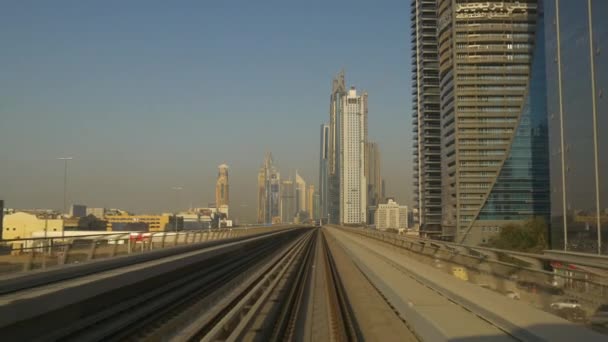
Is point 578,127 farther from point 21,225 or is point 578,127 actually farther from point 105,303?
point 21,225

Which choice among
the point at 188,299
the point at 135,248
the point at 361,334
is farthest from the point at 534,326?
the point at 135,248

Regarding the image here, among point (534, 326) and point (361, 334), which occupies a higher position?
point (534, 326)

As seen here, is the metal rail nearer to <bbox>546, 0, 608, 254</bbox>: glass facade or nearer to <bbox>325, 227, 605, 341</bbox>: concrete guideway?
<bbox>325, 227, 605, 341</bbox>: concrete guideway

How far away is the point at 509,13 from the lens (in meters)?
107

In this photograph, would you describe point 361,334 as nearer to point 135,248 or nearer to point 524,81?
point 135,248

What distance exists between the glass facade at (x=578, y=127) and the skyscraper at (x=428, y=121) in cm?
9609

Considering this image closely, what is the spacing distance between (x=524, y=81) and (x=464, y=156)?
18041 millimetres

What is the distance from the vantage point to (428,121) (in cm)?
13688

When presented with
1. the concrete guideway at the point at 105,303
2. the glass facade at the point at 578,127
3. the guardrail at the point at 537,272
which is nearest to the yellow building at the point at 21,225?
the concrete guideway at the point at 105,303

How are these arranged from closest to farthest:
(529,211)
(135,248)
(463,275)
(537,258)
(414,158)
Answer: (537,258) → (463,275) → (135,248) → (529,211) → (414,158)

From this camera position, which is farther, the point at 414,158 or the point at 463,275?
the point at 414,158

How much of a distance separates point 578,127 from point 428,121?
354 ft

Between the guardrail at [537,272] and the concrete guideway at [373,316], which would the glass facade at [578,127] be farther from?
the guardrail at [537,272]

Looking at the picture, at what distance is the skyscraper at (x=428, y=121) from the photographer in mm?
132375
